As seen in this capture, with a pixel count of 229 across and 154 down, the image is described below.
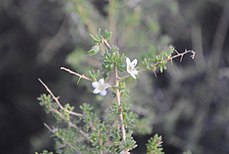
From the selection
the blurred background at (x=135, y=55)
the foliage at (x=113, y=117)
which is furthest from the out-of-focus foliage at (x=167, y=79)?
the foliage at (x=113, y=117)

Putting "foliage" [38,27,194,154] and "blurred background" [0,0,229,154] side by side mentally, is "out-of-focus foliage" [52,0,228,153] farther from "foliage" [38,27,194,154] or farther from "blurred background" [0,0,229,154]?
"foliage" [38,27,194,154]

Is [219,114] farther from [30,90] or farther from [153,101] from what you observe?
[30,90]

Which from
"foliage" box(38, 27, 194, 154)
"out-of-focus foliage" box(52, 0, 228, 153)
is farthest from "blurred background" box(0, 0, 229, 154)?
"foliage" box(38, 27, 194, 154)

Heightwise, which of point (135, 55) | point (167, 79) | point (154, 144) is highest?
point (167, 79)

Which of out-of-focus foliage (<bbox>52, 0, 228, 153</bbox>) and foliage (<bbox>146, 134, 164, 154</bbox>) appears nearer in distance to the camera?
foliage (<bbox>146, 134, 164, 154</bbox>)

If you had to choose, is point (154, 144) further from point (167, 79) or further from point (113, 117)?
point (167, 79)

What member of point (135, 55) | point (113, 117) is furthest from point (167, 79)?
point (113, 117)

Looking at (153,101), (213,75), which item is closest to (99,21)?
(153,101)

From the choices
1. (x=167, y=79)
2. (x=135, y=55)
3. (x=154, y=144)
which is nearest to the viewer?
(x=154, y=144)

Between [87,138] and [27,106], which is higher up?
[27,106]
